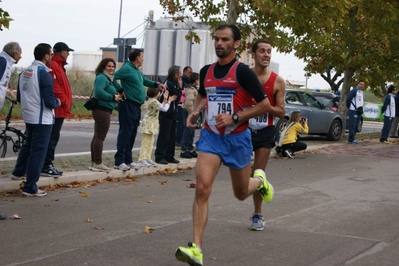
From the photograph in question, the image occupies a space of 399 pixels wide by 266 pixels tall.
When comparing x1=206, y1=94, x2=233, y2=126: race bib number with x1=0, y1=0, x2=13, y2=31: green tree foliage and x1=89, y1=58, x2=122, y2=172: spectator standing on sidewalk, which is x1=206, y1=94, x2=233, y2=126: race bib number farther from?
x1=89, y1=58, x2=122, y2=172: spectator standing on sidewalk

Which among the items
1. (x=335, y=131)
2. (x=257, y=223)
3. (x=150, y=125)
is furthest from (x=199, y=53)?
(x=257, y=223)

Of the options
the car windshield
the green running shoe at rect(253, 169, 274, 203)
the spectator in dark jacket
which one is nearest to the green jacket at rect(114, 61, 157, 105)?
the spectator in dark jacket

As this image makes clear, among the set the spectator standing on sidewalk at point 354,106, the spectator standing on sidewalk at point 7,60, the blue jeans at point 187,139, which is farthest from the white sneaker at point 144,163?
the spectator standing on sidewalk at point 354,106

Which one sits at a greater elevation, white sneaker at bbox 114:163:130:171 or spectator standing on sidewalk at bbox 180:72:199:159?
spectator standing on sidewalk at bbox 180:72:199:159

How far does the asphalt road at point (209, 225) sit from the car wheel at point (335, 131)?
11548mm

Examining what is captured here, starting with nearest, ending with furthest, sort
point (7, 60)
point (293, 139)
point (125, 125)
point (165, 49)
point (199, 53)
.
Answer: point (7, 60) → point (125, 125) → point (293, 139) → point (199, 53) → point (165, 49)

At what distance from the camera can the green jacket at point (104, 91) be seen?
1292 cm

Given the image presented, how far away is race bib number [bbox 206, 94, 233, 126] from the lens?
24.0ft

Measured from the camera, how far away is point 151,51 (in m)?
37.5

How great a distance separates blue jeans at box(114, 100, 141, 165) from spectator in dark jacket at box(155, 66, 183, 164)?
4.34 feet

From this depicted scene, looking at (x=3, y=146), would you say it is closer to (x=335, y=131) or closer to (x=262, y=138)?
(x=262, y=138)

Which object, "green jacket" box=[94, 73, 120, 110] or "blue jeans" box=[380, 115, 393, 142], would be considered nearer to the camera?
"green jacket" box=[94, 73, 120, 110]

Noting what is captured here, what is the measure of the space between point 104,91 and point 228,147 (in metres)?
5.98

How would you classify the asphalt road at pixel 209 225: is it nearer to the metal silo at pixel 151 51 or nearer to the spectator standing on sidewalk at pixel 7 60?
the spectator standing on sidewalk at pixel 7 60
